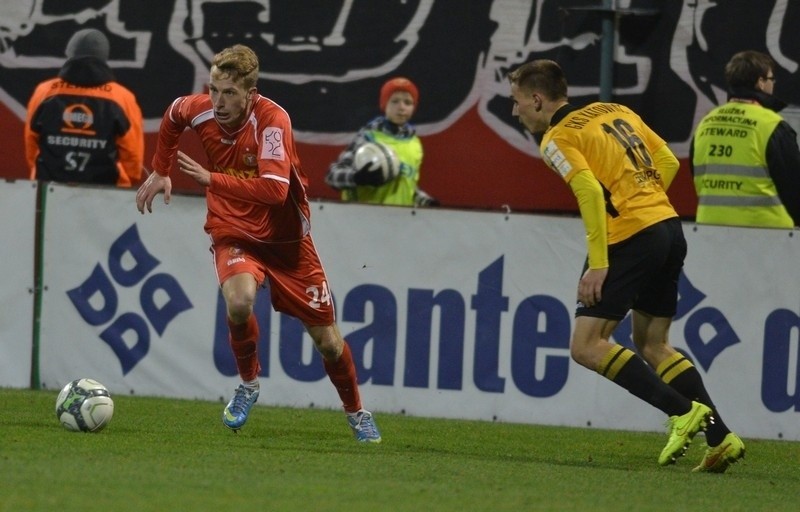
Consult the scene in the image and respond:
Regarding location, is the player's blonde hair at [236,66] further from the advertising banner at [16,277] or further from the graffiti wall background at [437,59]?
the graffiti wall background at [437,59]

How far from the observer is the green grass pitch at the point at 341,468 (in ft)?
17.6

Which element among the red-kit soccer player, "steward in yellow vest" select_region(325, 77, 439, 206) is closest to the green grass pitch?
the red-kit soccer player

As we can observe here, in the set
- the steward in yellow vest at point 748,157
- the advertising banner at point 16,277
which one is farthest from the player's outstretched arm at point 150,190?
the steward in yellow vest at point 748,157

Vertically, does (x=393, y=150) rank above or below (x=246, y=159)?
below

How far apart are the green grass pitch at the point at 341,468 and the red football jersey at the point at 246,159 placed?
3.38 feet

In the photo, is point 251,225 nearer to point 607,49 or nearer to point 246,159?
point 246,159

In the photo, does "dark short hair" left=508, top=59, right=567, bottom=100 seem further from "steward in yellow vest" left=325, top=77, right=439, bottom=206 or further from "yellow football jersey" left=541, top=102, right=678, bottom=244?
"steward in yellow vest" left=325, top=77, right=439, bottom=206

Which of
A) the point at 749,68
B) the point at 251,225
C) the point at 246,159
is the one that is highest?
the point at 749,68

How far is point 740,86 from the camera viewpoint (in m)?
9.48

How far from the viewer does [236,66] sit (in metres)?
7.25

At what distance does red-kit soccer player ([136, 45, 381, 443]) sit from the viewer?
7.36 meters

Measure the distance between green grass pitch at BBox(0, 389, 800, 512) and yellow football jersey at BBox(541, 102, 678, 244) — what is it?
3.78 feet

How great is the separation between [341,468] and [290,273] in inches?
61.6

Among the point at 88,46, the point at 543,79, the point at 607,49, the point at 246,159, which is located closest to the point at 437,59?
the point at 607,49
